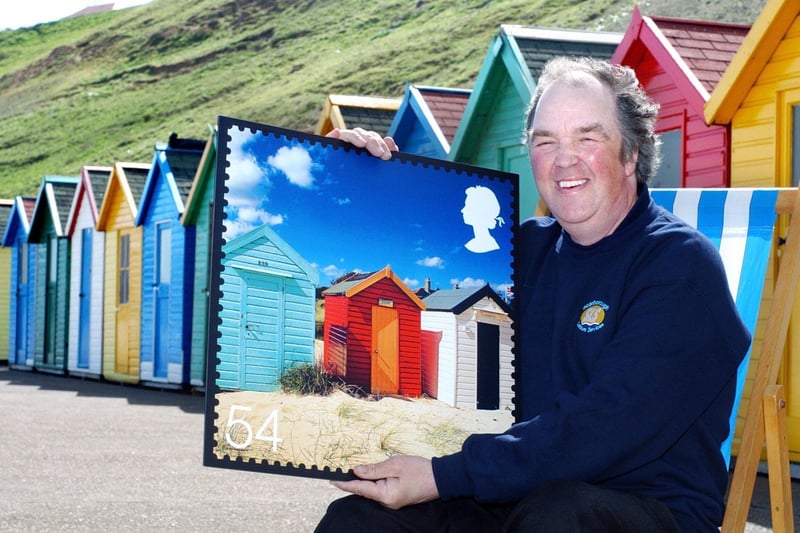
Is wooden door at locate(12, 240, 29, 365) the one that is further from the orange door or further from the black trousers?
the black trousers

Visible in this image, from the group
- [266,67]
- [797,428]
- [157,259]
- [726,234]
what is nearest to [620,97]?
[726,234]

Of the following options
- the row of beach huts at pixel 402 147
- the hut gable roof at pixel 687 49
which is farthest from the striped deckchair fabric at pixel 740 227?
the hut gable roof at pixel 687 49

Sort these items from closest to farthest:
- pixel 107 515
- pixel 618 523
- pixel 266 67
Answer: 1. pixel 618 523
2. pixel 107 515
3. pixel 266 67

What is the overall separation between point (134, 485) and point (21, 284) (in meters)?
22.3

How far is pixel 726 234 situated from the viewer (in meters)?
4.59

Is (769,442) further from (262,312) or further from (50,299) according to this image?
(50,299)

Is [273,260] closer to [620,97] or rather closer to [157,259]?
[620,97]

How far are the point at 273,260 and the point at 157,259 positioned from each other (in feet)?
58.9

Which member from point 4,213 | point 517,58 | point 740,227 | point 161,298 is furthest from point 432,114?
point 4,213

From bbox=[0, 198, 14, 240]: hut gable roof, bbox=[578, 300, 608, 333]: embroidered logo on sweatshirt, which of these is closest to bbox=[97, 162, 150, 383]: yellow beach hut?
bbox=[0, 198, 14, 240]: hut gable roof

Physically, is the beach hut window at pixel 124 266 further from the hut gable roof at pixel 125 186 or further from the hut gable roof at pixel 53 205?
the hut gable roof at pixel 53 205

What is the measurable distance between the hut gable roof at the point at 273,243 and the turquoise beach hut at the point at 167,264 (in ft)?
53.7

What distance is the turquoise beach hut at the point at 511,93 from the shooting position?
1336 centimetres

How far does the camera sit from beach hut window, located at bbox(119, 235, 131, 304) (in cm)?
2264
